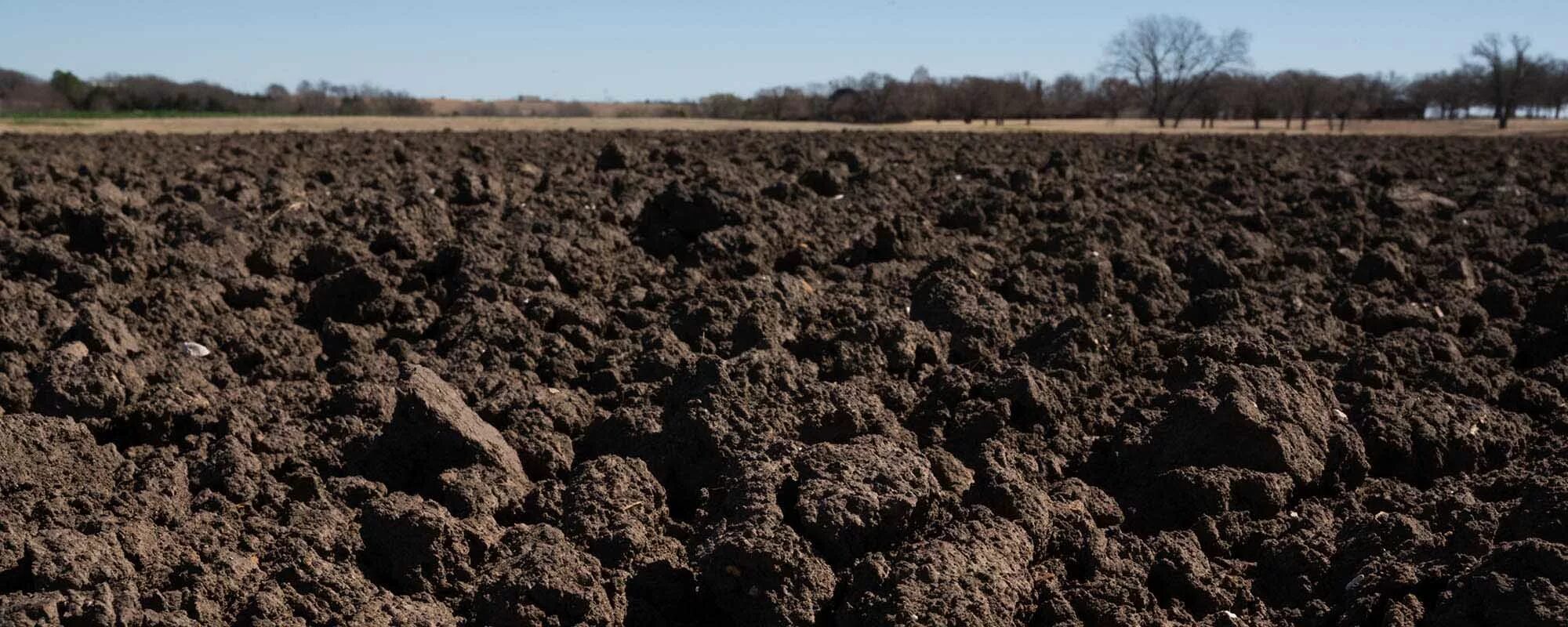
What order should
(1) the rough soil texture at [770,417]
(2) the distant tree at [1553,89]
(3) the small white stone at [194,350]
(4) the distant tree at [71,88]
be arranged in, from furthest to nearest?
(2) the distant tree at [1553,89] < (4) the distant tree at [71,88] < (3) the small white stone at [194,350] < (1) the rough soil texture at [770,417]

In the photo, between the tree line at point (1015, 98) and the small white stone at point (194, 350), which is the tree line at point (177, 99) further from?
the small white stone at point (194, 350)

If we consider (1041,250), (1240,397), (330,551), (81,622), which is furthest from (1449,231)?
(81,622)

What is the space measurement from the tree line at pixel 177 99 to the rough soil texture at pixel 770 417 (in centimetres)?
6058

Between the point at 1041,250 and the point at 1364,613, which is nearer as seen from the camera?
the point at 1364,613

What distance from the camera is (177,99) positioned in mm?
70375

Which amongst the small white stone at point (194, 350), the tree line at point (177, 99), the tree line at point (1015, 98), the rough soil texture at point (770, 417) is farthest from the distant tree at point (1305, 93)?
the small white stone at point (194, 350)

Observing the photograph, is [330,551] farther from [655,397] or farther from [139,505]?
[655,397]

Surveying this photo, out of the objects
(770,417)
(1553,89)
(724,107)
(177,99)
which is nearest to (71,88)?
(177,99)

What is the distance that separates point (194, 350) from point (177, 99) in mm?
70838

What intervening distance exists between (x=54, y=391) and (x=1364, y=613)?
219 inches

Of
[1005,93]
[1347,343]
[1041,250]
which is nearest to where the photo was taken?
[1347,343]

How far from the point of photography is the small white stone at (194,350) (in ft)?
24.0

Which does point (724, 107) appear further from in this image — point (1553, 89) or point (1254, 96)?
point (1553, 89)

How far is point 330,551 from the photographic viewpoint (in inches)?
175
